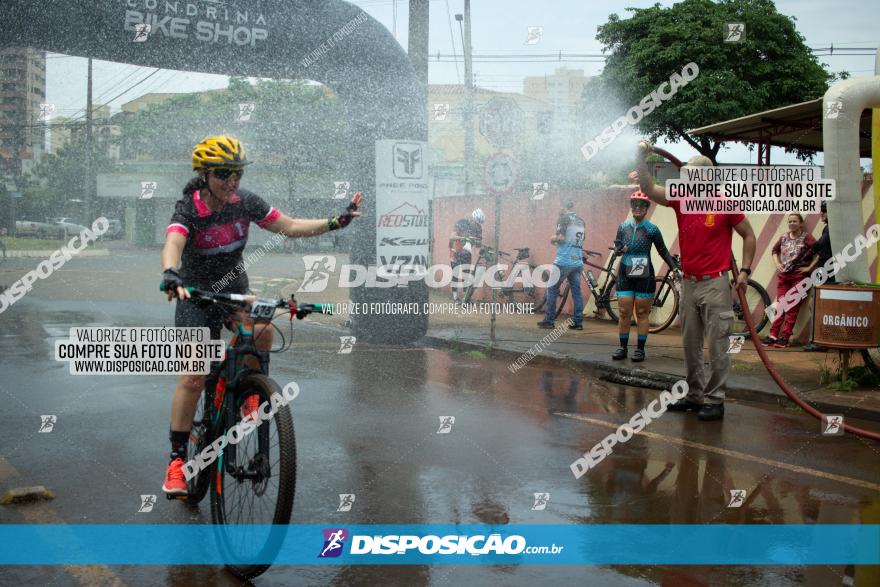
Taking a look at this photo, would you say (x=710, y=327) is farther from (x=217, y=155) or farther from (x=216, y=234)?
(x=217, y=155)

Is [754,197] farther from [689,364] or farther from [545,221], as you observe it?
[545,221]

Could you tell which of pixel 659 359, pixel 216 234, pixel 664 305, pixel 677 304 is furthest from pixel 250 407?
pixel 664 305

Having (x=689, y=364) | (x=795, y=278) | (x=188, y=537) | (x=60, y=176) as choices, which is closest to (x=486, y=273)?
(x=795, y=278)

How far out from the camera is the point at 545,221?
17.6 m

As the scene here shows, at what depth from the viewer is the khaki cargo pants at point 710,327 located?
7.79 meters

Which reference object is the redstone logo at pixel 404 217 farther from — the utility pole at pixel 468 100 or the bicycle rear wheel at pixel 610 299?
the utility pole at pixel 468 100

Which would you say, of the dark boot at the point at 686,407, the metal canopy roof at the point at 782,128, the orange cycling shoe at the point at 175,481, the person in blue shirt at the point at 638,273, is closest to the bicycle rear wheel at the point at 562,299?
the metal canopy roof at the point at 782,128

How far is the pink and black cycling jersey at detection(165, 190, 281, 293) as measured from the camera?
4871 mm

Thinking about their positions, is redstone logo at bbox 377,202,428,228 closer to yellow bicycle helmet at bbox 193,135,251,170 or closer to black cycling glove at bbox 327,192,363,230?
black cycling glove at bbox 327,192,363,230

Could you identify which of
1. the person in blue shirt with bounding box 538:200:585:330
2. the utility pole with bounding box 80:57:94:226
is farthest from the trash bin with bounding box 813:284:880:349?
the utility pole with bounding box 80:57:94:226

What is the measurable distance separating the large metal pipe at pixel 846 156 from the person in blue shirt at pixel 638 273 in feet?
7.12

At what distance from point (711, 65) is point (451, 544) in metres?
31.4

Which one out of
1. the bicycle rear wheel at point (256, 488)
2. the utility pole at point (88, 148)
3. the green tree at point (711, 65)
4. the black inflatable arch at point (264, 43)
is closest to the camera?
the bicycle rear wheel at point (256, 488)

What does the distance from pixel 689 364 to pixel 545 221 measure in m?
9.69
